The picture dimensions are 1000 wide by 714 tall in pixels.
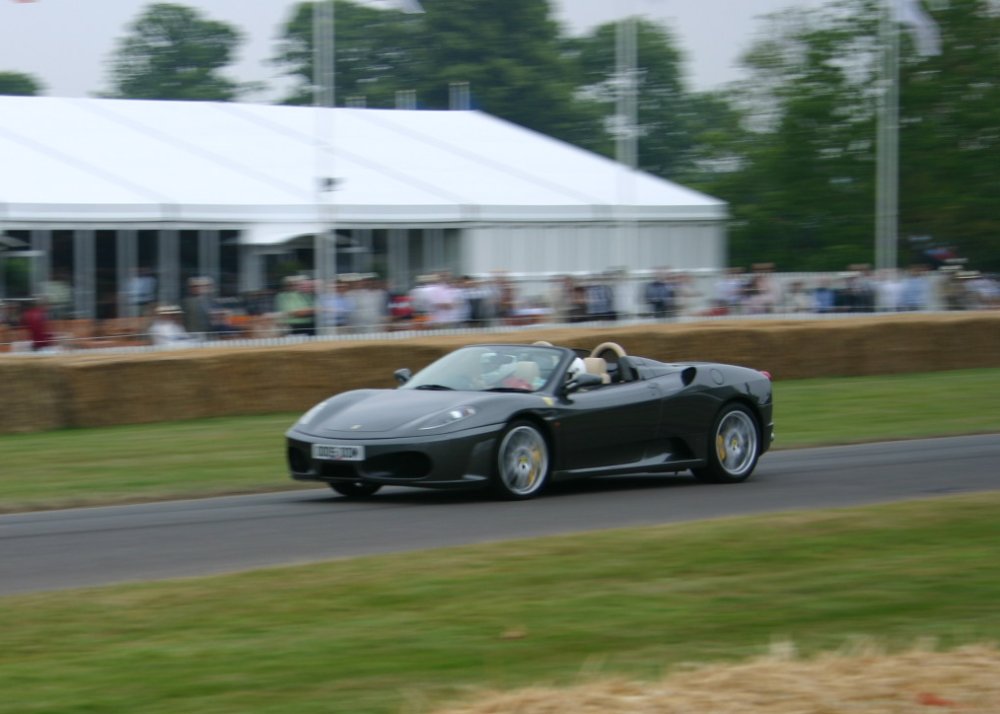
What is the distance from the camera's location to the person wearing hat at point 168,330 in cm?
2034

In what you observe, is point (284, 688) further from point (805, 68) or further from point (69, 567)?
point (805, 68)

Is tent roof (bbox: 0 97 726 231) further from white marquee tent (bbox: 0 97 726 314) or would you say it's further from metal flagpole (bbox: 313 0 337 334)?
metal flagpole (bbox: 313 0 337 334)

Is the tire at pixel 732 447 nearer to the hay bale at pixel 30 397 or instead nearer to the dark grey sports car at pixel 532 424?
the dark grey sports car at pixel 532 424

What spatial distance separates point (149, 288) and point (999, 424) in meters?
14.5

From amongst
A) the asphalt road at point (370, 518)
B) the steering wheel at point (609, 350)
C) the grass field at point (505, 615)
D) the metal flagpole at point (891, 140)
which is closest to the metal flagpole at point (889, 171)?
the metal flagpole at point (891, 140)

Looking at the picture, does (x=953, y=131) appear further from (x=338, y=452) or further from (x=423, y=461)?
(x=338, y=452)

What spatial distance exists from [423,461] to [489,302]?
44.5ft

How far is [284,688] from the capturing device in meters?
4.82

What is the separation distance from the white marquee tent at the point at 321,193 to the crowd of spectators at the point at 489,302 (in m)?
1.04

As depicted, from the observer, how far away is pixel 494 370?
34.9 feet

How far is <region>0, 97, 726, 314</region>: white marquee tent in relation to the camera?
80.9ft

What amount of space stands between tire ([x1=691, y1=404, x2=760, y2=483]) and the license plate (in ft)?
9.98

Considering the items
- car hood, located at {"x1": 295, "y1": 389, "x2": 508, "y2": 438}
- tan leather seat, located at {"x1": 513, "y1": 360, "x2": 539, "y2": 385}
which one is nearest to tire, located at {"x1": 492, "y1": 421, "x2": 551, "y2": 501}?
car hood, located at {"x1": 295, "y1": 389, "x2": 508, "y2": 438}

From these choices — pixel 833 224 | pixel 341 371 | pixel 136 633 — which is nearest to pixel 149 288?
pixel 341 371
